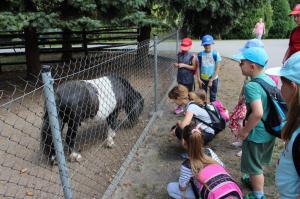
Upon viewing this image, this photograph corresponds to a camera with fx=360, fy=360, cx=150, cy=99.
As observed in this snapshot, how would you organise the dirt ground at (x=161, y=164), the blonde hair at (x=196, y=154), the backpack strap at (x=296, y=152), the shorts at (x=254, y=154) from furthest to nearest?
1. the dirt ground at (x=161, y=164)
2. the shorts at (x=254, y=154)
3. the blonde hair at (x=196, y=154)
4. the backpack strap at (x=296, y=152)

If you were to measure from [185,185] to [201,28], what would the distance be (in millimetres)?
8564

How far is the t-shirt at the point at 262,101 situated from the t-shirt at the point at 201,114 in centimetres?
105

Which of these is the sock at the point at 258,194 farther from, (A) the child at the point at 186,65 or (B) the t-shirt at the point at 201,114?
(A) the child at the point at 186,65

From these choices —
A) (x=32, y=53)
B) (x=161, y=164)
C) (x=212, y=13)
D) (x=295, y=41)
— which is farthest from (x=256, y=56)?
(x=212, y=13)

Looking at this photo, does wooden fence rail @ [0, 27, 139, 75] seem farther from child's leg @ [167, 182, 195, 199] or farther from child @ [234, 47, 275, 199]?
child @ [234, 47, 275, 199]

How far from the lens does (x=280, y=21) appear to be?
27.9 meters

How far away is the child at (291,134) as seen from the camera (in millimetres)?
1804

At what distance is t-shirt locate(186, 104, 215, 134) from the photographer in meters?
4.25

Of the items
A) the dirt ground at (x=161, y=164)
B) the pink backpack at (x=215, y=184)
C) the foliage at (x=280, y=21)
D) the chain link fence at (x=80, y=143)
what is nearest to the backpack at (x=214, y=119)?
the dirt ground at (x=161, y=164)

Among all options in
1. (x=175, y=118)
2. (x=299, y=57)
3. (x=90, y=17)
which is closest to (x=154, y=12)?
(x=90, y=17)

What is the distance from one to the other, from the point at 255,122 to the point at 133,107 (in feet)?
8.92

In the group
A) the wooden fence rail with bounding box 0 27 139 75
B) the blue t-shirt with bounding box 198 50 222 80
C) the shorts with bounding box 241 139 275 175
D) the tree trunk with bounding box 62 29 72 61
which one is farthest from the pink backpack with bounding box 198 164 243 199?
the tree trunk with bounding box 62 29 72 61

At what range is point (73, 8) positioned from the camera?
6.65 meters

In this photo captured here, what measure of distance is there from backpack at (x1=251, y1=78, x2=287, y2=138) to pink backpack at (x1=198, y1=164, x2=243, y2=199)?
25.0 inches
